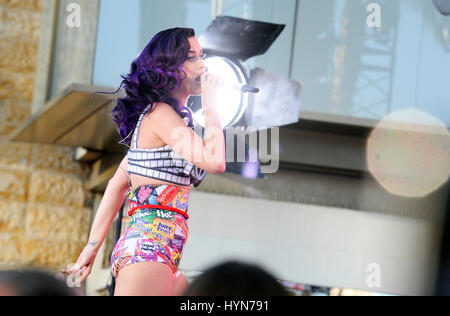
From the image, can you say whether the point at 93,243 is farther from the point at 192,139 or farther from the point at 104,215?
the point at 192,139

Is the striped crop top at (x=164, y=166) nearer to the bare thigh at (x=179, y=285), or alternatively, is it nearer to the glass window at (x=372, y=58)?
the bare thigh at (x=179, y=285)

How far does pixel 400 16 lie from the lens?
3.11 meters

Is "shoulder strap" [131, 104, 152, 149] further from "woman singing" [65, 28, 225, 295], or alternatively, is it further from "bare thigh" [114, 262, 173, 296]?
"bare thigh" [114, 262, 173, 296]

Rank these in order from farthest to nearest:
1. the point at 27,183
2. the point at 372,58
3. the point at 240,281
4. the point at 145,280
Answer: the point at 27,183 < the point at 372,58 < the point at 145,280 < the point at 240,281

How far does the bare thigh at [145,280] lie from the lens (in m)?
1.18

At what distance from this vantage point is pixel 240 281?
91 centimetres

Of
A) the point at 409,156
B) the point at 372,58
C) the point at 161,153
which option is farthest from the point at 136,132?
the point at 409,156

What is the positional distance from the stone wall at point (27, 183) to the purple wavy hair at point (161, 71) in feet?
9.33

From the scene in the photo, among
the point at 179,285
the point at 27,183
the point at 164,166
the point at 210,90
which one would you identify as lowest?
the point at 179,285

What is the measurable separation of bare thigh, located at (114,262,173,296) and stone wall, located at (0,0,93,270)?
2.91m

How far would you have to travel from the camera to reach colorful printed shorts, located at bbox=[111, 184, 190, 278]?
1.24 m

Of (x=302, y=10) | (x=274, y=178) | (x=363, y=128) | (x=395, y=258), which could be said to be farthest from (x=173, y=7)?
(x=395, y=258)

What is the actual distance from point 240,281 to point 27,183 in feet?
11.1
